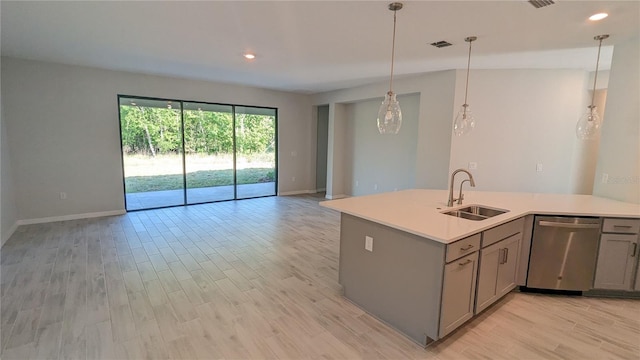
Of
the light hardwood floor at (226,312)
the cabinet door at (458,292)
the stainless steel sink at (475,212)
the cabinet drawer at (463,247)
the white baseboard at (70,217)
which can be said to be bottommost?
the light hardwood floor at (226,312)

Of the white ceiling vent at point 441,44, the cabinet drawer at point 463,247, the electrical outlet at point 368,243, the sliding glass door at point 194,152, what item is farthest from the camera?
the sliding glass door at point 194,152

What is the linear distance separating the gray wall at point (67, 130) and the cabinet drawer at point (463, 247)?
5.89m

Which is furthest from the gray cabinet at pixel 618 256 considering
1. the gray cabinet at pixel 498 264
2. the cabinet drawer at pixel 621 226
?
the gray cabinet at pixel 498 264

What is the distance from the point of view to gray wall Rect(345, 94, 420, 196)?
602 centimetres

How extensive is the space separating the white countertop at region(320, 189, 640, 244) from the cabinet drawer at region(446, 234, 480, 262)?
3.2 inches

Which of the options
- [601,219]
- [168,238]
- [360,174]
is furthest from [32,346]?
[360,174]

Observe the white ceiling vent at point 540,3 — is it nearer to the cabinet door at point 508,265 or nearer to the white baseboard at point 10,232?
the cabinet door at point 508,265

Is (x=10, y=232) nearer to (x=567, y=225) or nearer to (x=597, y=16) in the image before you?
(x=567, y=225)

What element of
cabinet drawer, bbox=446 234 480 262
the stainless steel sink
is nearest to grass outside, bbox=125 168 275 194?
the stainless steel sink

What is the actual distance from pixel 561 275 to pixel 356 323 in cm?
208

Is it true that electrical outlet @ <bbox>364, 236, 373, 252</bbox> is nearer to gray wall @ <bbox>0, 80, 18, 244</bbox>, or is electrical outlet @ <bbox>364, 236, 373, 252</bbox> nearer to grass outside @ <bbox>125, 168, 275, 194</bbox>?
gray wall @ <bbox>0, 80, 18, 244</bbox>

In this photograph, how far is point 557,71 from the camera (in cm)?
448

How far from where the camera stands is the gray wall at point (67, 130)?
182 inches

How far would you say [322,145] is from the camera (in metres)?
8.42
